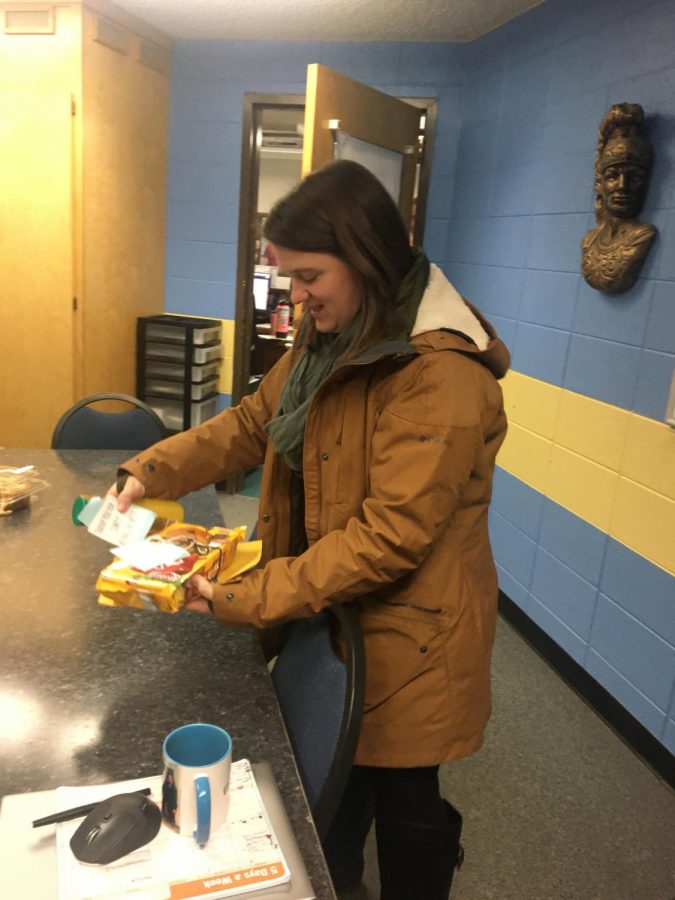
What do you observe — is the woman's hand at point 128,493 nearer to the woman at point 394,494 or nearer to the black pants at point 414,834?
the woman at point 394,494

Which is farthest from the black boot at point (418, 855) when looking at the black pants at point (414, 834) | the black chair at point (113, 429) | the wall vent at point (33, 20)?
the wall vent at point (33, 20)

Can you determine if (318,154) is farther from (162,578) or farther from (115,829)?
(115,829)

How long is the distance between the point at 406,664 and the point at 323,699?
0.18 metres

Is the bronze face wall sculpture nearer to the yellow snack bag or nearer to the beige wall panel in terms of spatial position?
the yellow snack bag

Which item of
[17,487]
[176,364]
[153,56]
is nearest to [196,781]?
[17,487]

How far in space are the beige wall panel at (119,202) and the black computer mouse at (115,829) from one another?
10.2 ft

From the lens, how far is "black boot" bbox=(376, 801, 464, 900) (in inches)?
47.0

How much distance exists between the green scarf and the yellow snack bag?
229 mm

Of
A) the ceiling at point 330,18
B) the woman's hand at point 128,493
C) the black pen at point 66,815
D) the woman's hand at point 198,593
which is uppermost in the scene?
the ceiling at point 330,18

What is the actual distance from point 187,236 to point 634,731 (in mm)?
3447

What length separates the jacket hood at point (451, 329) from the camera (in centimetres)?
111

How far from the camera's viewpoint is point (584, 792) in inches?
79.4

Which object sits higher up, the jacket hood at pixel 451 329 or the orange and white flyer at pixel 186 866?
the jacket hood at pixel 451 329

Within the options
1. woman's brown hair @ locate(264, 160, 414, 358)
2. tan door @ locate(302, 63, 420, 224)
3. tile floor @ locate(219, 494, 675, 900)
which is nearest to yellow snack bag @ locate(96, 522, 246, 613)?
woman's brown hair @ locate(264, 160, 414, 358)
